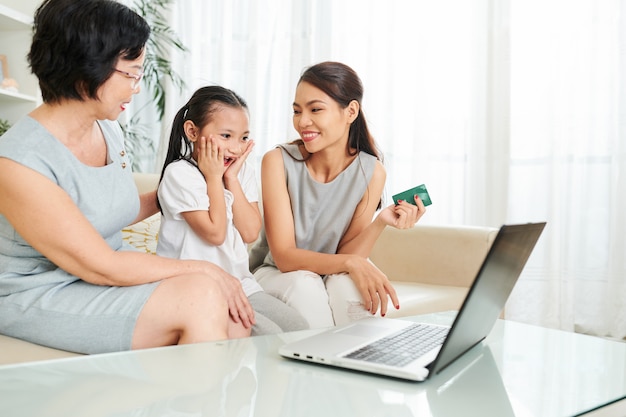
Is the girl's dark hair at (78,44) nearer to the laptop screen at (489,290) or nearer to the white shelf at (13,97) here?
the laptop screen at (489,290)

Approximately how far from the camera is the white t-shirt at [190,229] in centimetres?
158

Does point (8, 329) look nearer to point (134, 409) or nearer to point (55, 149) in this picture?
point (55, 149)

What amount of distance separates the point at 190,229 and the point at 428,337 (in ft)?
2.47

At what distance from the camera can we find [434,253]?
2.32 m

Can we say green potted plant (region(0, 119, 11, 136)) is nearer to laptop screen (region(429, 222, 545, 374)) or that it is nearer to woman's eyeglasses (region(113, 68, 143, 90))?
woman's eyeglasses (region(113, 68, 143, 90))


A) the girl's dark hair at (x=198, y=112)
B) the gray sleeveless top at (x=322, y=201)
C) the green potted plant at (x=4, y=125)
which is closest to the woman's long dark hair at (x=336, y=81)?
the gray sleeveless top at (x=322, y=201)

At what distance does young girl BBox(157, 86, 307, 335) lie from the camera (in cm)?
157

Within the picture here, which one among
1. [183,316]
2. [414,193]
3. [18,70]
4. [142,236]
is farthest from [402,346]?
[18,70]

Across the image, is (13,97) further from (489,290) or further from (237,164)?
(489,290)

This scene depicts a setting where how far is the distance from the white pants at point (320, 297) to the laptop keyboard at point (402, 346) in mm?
449

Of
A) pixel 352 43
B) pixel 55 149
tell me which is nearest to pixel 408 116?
pixel 352 43

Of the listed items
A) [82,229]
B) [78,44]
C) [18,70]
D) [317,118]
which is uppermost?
[18,70]

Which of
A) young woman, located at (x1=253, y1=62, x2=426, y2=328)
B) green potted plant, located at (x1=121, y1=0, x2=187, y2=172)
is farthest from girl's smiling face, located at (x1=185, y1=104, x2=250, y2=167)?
green potted plant, located at (x1=121, y1=0, x2=187, y2=172)

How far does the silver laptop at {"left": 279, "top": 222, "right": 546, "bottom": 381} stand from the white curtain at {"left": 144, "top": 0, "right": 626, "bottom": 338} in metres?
2.03
